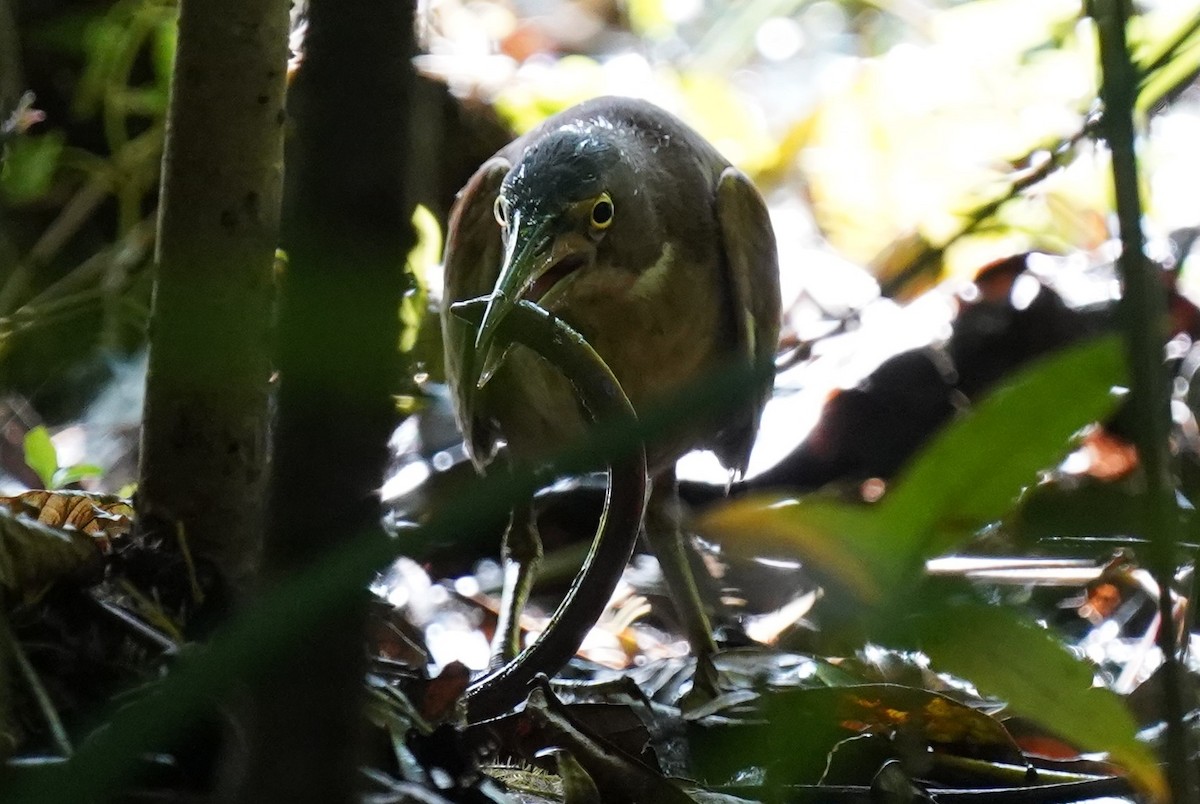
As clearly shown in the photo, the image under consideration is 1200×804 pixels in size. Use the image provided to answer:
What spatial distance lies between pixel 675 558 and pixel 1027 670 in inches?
109

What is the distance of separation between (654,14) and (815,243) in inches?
58.2

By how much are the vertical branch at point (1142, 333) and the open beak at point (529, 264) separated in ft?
5.30

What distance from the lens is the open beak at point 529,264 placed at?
102 inches

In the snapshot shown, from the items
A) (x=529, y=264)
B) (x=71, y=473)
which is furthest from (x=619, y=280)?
(x=71, y=473)

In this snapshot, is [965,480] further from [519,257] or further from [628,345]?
[628,345]

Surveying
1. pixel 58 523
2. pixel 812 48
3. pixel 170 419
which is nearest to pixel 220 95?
pixel 170 419

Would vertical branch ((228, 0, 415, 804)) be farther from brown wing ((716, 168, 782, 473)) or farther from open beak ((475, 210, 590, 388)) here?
brown wing ((716, 168, 782, 473))

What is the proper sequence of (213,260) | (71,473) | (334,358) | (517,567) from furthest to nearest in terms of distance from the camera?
(517,567), (71,473), (213,260), (334,358)

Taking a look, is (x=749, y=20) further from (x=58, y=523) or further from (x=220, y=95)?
(x=58, y=523)

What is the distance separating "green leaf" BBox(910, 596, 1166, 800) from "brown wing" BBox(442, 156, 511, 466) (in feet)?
7.96

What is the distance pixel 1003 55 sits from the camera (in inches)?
217

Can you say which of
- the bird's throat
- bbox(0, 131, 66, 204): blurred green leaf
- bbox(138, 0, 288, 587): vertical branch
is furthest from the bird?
bbox(0, 131, 66, 204): blurred green leaf

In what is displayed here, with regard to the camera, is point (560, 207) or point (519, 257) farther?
point (560, 207)

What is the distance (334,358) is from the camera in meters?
0.82
